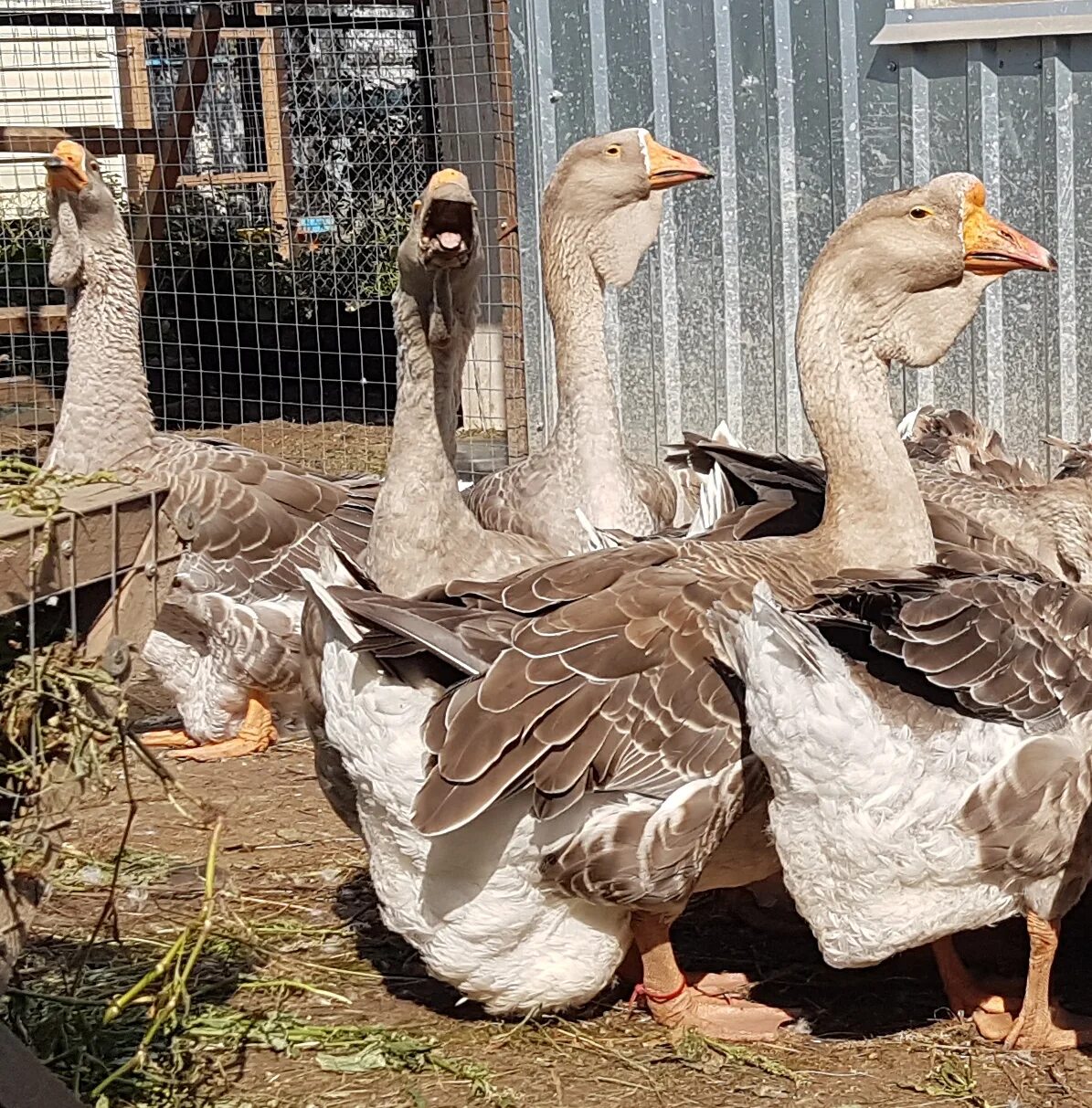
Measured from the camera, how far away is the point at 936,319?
4.77 m

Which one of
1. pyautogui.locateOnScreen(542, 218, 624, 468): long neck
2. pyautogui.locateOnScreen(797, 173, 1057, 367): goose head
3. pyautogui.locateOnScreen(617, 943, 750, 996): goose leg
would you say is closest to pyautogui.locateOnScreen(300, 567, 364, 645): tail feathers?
pyautogui.locateOnScreen(617, 943, 750, 996): goose leg

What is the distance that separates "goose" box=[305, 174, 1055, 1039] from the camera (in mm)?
3883

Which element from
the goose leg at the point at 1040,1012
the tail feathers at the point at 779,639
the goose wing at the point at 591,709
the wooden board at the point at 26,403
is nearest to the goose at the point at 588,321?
the goose wing at the point at 591,709

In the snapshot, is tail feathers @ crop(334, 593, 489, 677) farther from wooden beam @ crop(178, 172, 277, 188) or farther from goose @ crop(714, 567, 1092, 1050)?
wooden beam @ crop(178, 172, 277, 188)

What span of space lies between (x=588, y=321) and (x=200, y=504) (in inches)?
70.0

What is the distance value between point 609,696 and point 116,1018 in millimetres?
1513

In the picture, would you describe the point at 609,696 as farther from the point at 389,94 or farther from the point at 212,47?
the point at 389,94

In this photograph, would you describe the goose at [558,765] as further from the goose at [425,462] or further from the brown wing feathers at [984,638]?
the goose at [425,462]

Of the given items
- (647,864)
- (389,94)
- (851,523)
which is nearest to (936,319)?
(851,523)

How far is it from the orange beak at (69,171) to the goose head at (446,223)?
3037 mm

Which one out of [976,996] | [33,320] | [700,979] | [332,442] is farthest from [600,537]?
[33,320]

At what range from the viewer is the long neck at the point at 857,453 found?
184 inches

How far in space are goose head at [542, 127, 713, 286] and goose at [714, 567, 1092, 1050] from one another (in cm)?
268

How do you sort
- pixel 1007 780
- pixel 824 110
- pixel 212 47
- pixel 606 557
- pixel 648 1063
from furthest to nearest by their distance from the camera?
pixel 212 47, pixel 824 110, pixel 606 557, pixel 648 1063, pixel 1007 780
